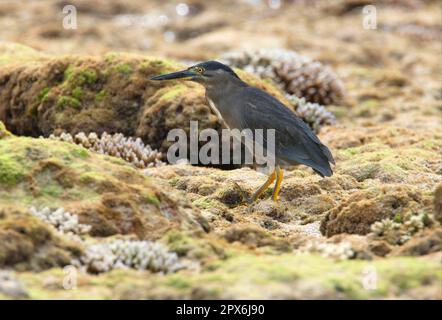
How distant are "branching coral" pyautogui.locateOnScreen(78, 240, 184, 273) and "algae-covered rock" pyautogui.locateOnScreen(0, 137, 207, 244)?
313 millimetres

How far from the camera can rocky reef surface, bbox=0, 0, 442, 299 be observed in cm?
517

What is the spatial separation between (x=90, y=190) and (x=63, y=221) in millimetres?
401

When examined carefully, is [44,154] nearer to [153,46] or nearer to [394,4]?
[153,46]

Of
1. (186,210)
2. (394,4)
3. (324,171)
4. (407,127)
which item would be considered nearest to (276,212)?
(324,171)

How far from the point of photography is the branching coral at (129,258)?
5.41 meters

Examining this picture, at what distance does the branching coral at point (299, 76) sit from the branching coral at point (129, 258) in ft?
25.5

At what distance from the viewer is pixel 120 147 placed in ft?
32.1

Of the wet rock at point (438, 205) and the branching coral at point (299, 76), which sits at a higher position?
the branching coral at point (299, 76)
